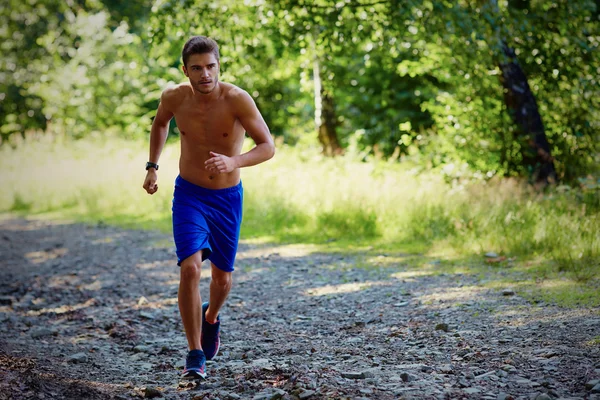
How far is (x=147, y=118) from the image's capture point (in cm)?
2198

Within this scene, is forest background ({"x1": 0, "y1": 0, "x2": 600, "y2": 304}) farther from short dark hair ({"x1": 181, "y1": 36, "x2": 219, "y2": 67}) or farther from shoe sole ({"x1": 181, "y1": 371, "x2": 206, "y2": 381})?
short dark hair ({"x1": 181, "y1": 36, "x2": 219, "y2": 67})

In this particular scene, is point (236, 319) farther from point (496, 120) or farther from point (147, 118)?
point (147, 118)

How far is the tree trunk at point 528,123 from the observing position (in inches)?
385

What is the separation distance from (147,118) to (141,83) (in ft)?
4.90

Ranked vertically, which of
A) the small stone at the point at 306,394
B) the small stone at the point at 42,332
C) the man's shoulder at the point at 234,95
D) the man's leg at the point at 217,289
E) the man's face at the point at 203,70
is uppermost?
the man's face at the point at 203,70

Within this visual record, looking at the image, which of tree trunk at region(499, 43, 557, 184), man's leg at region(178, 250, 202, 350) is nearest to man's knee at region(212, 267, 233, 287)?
man's leg at region(178, 250, 202, 350)

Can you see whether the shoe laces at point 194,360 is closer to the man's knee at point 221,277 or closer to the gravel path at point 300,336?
the gravel path at point 300,336

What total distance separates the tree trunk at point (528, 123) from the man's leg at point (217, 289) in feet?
20.3

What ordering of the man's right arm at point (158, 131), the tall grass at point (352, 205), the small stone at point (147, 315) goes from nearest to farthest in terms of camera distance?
the man's right arm at point (158, 131)
the small stone at point (147, 315)
the tall grass at point (352, 205)

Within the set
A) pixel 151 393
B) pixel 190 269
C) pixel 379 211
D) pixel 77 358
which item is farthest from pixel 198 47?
pixel 379 211

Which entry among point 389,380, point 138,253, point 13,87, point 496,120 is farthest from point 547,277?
point 13,87

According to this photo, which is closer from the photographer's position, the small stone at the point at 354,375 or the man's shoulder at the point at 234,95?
the small stone at the point at 354,375

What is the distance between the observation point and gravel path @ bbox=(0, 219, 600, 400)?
154 inches

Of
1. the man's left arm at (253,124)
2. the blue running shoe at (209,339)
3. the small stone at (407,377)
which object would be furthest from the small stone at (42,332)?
the small stone at (407,377)
